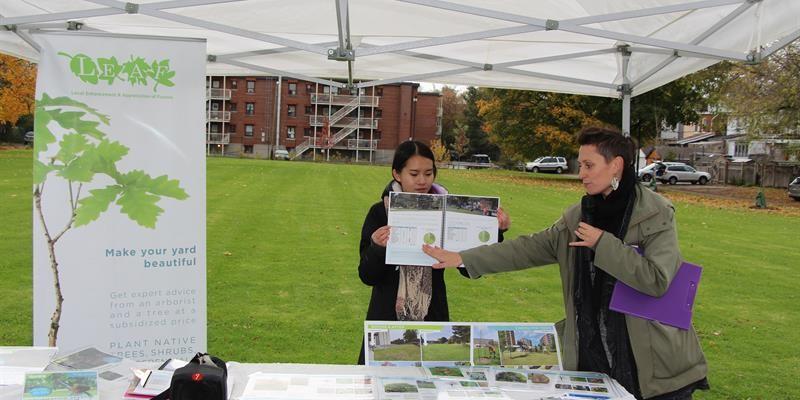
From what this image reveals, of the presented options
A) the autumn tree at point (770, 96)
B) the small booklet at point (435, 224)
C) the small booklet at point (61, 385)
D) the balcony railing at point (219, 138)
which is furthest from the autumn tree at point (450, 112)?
the small booklet at point (61, 385)

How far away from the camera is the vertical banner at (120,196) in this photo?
3.62 meters

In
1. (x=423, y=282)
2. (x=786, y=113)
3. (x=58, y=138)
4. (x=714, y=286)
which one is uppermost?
(x=786, y=113)

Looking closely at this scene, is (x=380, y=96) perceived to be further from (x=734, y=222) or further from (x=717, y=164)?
(x=734, y=222)

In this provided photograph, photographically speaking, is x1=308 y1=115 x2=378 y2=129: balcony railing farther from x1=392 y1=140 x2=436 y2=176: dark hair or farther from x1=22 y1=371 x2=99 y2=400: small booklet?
x1=22 y1=371 x2=99 y2=400: small booklet

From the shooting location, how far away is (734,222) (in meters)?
18.5

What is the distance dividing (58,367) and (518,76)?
4280 mm

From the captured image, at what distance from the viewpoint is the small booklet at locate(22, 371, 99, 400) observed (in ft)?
7.57

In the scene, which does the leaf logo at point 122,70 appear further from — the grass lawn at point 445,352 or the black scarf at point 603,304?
the black scarf at point 603,304

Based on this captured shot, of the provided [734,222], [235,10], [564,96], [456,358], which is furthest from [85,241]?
[564,96]

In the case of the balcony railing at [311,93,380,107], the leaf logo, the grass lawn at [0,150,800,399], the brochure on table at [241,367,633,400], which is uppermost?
the balcony railing at [311,93,380,107]

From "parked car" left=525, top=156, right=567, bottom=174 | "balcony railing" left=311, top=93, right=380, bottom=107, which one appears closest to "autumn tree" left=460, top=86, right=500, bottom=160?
"balcony railing" left=311, top=93, right=380, bottom=107

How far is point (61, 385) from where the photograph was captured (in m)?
2.35

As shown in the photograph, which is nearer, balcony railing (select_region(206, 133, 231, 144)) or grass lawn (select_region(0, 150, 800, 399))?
grass lawn (select_region(0, 150, 800, 399))

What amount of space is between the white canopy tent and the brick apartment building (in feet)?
198
